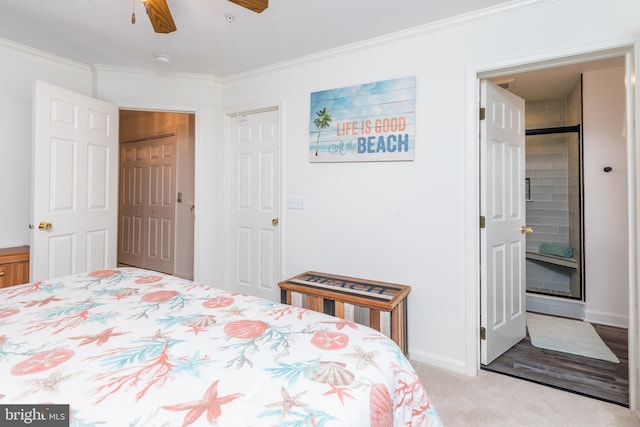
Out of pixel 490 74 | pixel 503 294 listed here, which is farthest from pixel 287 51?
pixel 503 294

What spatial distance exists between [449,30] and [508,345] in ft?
7.66

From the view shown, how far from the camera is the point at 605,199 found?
9.71ft

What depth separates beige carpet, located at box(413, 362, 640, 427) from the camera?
65.2 inches

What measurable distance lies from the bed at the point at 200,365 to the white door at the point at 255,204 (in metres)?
1.79

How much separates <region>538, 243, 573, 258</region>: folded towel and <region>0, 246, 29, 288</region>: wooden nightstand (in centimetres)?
499

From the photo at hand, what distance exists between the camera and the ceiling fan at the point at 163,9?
→ 5.24 feet

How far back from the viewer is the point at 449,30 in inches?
85.5

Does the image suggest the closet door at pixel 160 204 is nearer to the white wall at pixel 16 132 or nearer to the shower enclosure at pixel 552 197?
the white wall at pixel 16 132

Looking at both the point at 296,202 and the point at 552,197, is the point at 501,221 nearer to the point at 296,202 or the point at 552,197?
the point at 296,202

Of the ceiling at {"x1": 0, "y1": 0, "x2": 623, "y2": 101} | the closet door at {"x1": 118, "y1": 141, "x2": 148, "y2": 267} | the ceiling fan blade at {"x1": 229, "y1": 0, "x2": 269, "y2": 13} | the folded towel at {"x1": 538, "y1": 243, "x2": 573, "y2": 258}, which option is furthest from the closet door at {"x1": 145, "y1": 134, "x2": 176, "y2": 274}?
the folded towel at {"x1": 538, "y1": 243, "x2": 573, "y2": 258}

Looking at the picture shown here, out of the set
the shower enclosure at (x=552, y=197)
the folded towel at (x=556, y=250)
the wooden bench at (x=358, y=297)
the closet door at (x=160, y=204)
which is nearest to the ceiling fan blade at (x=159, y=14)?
the wooden bench at (x=358, y=297)

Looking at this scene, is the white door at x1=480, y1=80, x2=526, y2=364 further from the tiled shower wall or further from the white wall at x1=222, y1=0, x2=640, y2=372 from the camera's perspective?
the tiled shower wall

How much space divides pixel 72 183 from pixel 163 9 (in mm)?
1723

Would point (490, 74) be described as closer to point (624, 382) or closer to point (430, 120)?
point (430, 120)
